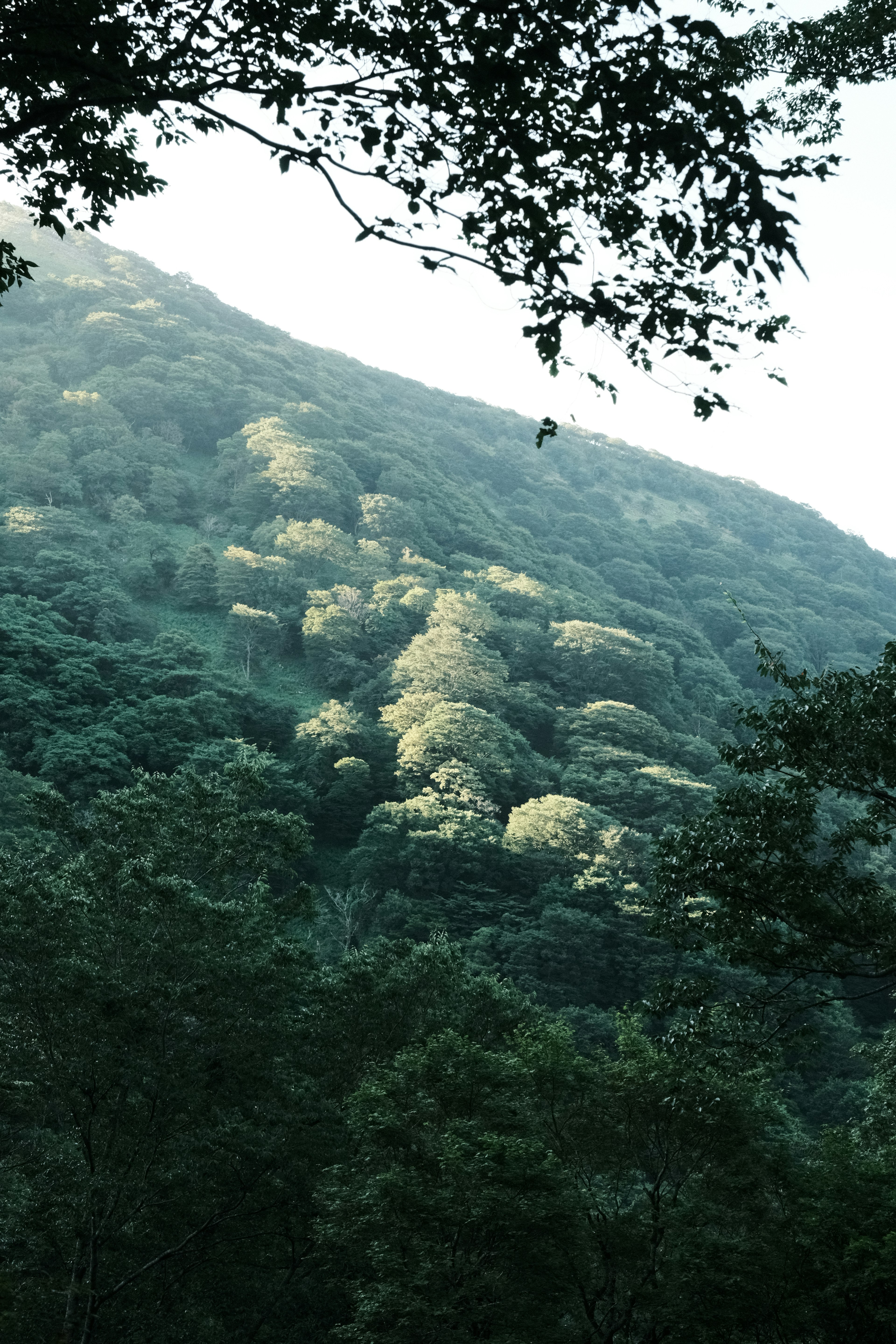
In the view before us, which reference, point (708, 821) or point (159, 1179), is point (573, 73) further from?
point (159, 1179)

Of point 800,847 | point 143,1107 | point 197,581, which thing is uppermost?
point 800,847

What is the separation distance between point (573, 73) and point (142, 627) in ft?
149

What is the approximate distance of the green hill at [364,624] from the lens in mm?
34969

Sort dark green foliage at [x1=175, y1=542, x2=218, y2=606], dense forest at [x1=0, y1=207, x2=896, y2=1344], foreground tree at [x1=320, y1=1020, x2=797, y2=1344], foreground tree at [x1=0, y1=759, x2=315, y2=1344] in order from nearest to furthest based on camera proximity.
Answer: foreground tree at [x1=320, y1=1020, x2=797, y2=1344], dense forest at [x1=0, y1=207, x2=896, y2=1344], foreground tree at [x1=0, y1=759, x2=315, y2=1344], dark green foliage at [x1=175, y1=542, x2=218, y2=606]

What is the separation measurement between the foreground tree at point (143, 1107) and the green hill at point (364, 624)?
1421cm

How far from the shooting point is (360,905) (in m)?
34.7

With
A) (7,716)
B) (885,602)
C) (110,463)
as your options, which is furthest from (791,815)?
(885,602)

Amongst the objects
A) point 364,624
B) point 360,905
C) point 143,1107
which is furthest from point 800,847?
point 364,624

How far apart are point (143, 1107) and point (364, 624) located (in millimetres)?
39281

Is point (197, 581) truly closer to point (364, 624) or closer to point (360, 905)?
point (364, 624)

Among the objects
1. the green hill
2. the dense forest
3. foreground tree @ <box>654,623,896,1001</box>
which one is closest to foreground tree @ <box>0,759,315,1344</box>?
the dense forest

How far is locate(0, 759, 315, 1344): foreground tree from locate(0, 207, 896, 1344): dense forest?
7cm

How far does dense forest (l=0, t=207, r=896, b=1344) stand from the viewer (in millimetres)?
12688

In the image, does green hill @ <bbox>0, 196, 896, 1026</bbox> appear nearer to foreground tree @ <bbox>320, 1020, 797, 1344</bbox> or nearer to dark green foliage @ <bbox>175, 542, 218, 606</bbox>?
dark green foliage @ <bbox>175, 542, 218, 606</bbox>
